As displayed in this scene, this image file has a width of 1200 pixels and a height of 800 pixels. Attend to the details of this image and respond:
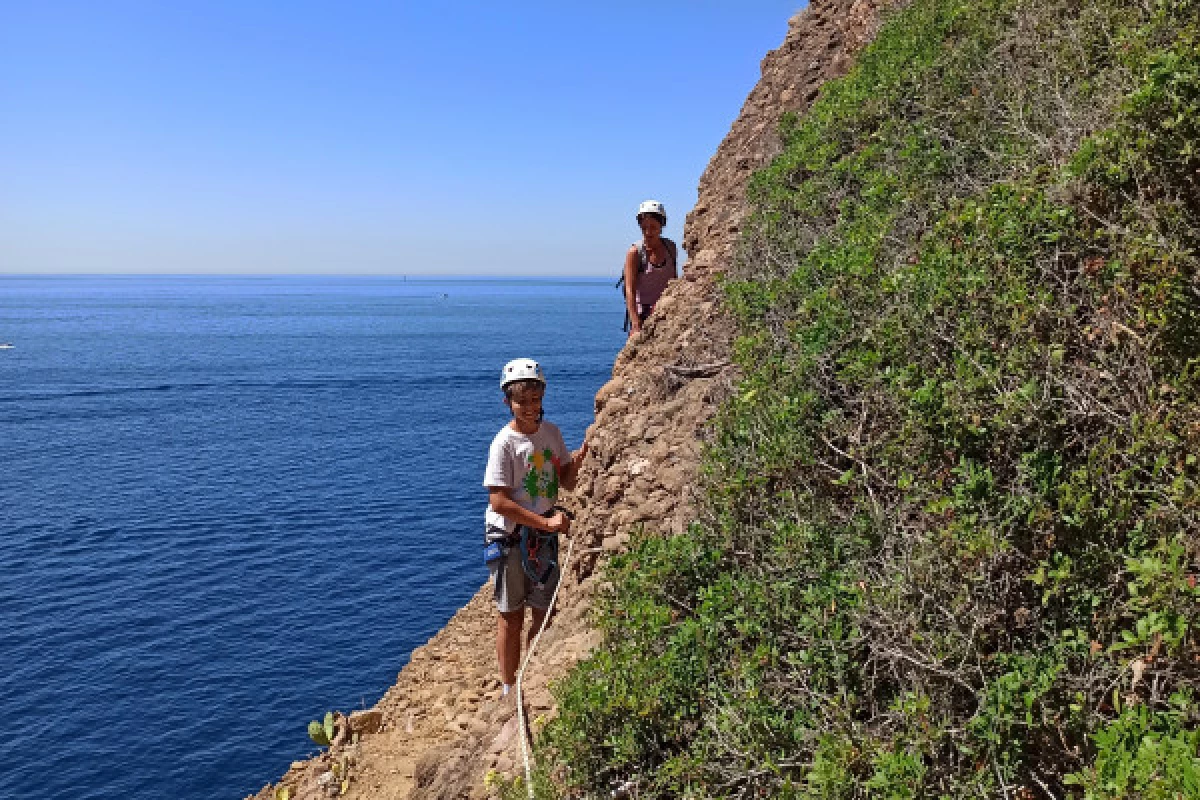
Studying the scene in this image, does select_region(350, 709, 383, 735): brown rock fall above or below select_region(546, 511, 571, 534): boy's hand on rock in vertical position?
below

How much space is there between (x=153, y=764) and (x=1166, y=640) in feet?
67.8

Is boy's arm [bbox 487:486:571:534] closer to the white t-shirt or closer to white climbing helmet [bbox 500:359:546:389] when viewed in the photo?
the white t-shirt

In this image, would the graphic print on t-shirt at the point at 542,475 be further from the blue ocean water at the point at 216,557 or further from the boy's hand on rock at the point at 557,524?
the blue ocean water at the point at 216,557

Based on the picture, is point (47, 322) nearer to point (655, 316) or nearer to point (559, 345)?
point (559, 345)

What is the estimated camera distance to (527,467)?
20.1 ft

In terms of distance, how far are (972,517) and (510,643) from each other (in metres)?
3.96

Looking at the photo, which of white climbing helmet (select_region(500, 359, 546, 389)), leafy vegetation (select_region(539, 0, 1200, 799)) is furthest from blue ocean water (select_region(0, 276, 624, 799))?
leafy vegetation (select_region(539, 0, 1200, 799))

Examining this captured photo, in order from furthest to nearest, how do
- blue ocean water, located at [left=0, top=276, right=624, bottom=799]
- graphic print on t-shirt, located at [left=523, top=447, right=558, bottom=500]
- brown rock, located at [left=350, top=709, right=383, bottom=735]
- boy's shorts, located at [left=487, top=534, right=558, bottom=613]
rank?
blue ocean water, located at [left=0, top=276, right=624, bottom=799], brown rock, located at [left=350, top=709, right=383, bottom=735], boy's shorts, located at [left=487, top=534, right=558, bottom=613], graphic print on t-shirt, located at [left=523, top=447, right=558, bottom=500]

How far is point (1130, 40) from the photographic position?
5.27m

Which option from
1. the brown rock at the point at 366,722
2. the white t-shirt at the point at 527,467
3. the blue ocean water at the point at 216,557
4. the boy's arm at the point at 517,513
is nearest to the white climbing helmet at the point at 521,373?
the white t-shirt at the point at 527,467

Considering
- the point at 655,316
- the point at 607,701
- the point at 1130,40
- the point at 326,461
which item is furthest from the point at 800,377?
the point at 326,461

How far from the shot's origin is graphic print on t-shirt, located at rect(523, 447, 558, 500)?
618cm

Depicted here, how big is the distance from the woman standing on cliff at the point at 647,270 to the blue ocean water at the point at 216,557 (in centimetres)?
498

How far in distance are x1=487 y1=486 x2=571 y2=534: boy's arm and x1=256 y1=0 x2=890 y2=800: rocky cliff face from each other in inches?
29.5
